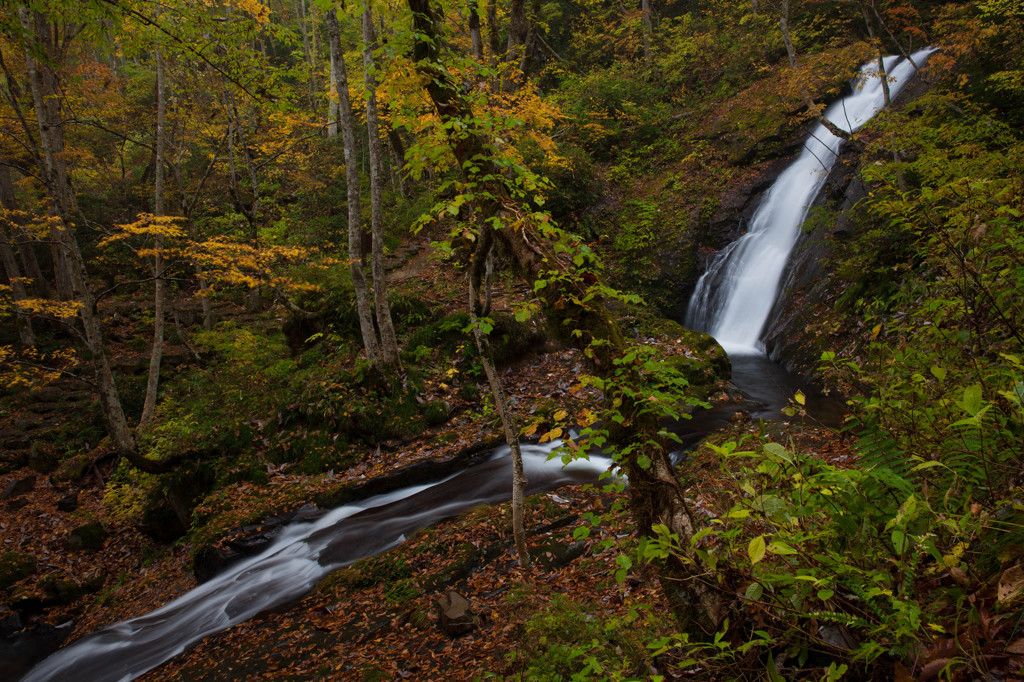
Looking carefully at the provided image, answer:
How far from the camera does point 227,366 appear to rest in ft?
37.3

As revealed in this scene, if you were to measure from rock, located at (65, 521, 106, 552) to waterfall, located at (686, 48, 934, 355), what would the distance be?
42.1 ft

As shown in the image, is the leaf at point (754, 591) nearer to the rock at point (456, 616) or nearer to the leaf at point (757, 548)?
the leaf at point (757, 548)

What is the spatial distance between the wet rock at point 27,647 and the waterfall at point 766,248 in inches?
500

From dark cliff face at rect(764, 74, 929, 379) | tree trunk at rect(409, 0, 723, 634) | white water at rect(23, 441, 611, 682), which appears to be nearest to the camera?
tree trunk at rect(409, 0, 723, 634)

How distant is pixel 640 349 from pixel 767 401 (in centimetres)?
699

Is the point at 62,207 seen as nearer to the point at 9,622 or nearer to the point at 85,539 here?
the point at 85,539

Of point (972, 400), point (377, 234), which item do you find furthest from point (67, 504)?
point (972, 400)

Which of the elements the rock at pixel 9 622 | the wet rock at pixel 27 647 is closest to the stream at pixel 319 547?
the wet rock at pixel 27 647

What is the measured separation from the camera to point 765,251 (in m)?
12.0

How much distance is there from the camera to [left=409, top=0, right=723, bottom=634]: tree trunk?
2.12 metres

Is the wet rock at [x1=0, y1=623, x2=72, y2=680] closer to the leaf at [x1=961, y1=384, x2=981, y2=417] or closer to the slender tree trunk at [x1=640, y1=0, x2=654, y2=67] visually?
the leaf at [x1=961, y1=384, x2=981, y2=417]

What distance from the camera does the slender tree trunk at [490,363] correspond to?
3383 mm

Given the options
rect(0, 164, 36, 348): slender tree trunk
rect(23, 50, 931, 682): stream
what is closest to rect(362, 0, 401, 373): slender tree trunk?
rect(23, 50, 931, 682): stream

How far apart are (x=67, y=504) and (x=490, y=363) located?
34.3 ft
